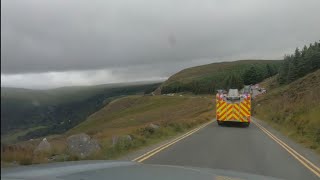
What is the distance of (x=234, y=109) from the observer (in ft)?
125

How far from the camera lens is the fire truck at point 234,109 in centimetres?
3788

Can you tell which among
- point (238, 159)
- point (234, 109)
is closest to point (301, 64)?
point (234, 109)

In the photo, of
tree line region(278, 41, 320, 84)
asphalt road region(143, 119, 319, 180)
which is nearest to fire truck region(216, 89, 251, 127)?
asphalt road region(143, 119, 319, 180)

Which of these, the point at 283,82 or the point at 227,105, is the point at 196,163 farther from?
the point at 283,82

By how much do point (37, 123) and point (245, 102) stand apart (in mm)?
35986

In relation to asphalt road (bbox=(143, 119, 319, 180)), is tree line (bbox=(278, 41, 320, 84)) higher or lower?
higher

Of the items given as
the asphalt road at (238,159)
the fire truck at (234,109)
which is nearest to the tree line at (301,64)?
the fire truck at (234,109)

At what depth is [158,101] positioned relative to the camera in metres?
158

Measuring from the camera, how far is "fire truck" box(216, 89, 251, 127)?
37.9 meters

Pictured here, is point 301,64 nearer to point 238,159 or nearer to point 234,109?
point 234,109

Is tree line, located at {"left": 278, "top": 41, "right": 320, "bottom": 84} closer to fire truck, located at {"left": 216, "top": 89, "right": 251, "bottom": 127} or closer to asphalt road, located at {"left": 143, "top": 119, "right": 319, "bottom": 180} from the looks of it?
fire truck, located at {"left": 216, "top": 89, "right": 251, "bottom": 127}

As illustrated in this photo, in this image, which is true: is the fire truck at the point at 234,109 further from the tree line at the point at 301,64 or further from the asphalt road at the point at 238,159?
the tree line at the point at 301,64

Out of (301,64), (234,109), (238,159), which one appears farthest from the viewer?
(301,64)

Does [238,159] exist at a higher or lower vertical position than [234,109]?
lower
